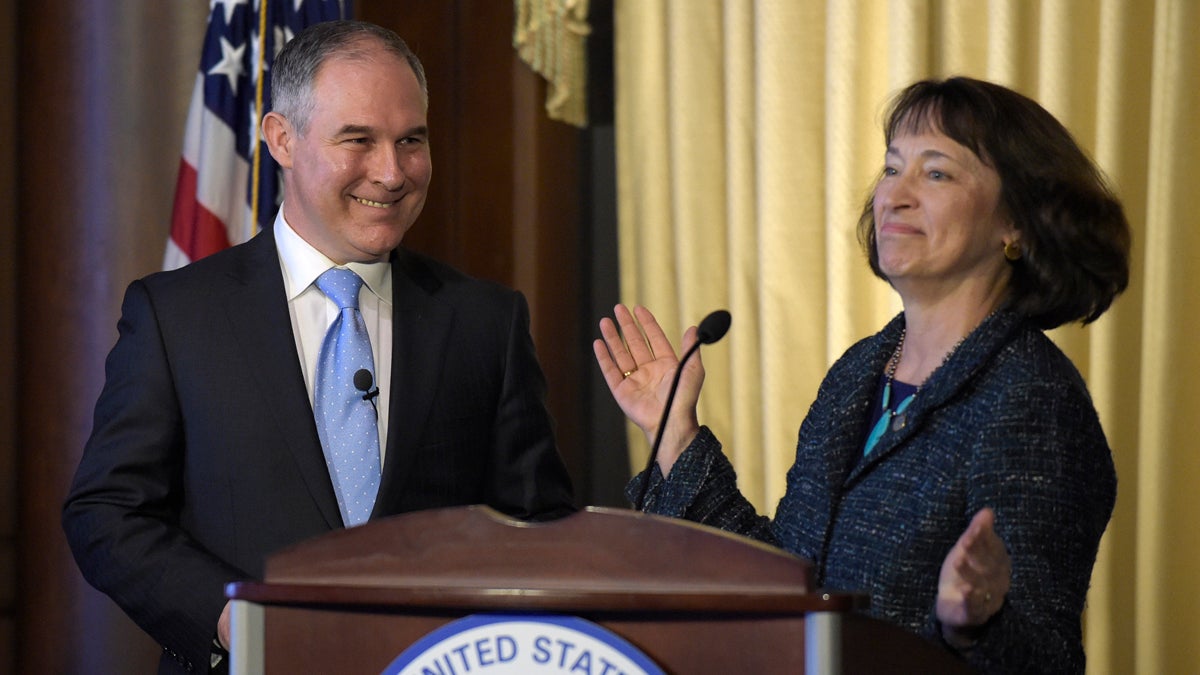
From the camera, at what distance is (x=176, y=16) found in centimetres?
396

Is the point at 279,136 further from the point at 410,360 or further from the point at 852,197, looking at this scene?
the point at 852,197

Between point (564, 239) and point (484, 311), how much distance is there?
1.83 metres

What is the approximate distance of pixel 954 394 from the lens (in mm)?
2057

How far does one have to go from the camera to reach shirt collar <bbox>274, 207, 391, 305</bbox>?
2.51m

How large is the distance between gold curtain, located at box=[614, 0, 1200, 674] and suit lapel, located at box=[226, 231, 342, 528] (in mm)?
1807

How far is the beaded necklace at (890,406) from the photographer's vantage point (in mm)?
2139

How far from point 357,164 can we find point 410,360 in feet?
1.20

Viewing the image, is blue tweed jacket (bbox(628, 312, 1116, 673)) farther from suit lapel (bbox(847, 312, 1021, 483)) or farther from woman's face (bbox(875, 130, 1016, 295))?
woman's face (bbox(875, 130, 1016, 295))

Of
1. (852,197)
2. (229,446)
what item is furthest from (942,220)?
(852,197)

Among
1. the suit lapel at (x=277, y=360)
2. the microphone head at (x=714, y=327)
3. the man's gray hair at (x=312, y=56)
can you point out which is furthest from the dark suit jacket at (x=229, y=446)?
the microphone head at (x=714, y=327)

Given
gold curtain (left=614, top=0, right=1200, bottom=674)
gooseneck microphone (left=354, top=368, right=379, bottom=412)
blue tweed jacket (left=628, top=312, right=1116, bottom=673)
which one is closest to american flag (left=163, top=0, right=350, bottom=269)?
gold curtain (left=614, top=0, right=1200, bottom=674)

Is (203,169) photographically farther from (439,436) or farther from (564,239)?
(439,436)

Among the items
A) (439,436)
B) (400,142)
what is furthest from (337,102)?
(439,436)

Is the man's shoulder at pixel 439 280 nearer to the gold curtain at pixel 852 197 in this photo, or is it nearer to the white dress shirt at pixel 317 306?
the white dress shirt at pixel 317 306
